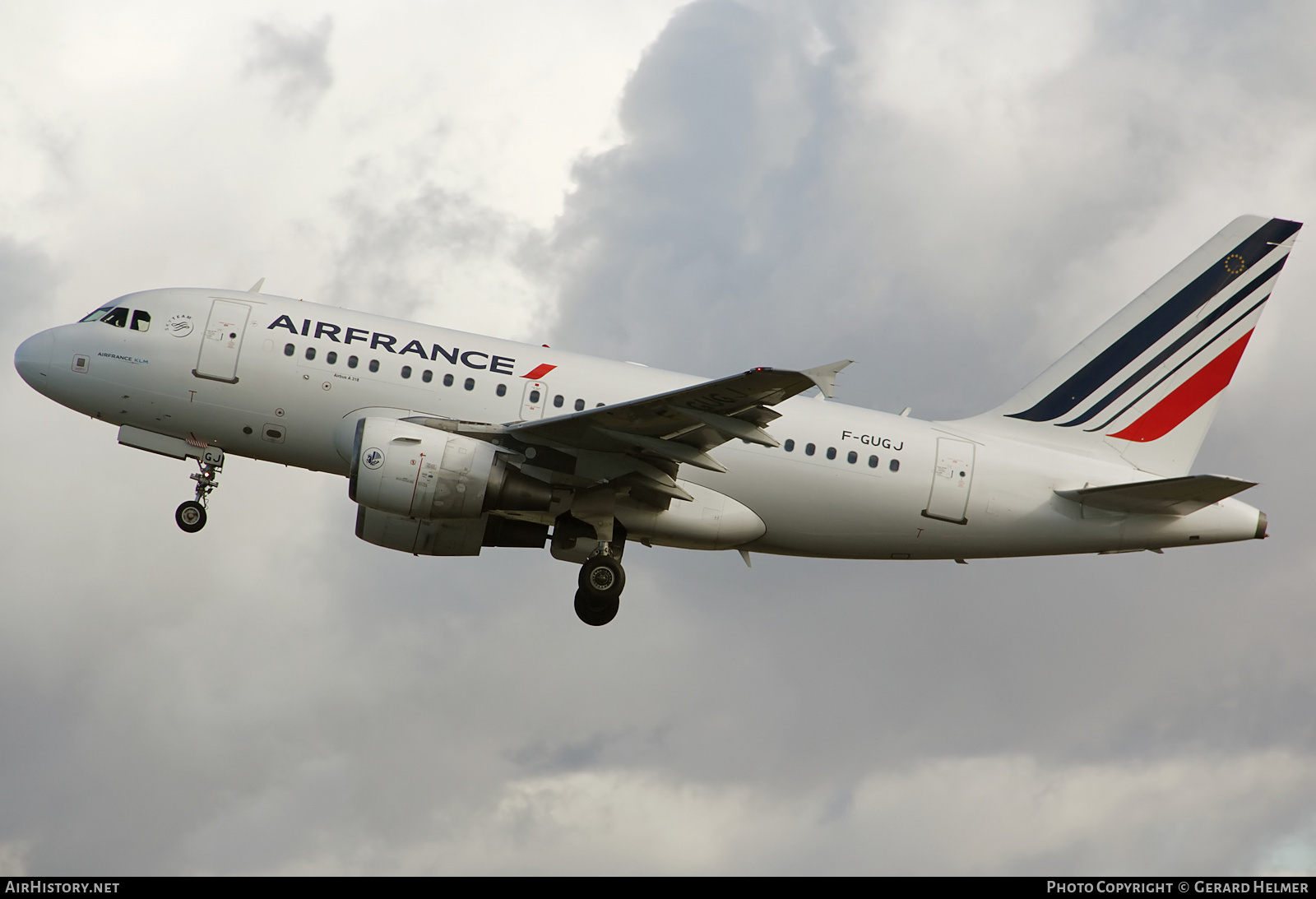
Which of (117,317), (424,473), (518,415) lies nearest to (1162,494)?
(518,415)

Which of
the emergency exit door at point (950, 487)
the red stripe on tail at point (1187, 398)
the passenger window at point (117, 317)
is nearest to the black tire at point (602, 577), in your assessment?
the emergency exit door at point (950, 487)

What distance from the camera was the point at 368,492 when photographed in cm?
2625

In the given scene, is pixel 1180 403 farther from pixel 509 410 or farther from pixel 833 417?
pixel 509 410

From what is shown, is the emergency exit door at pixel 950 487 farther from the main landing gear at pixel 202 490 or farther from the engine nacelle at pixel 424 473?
the main landing gear at pixel 202 490

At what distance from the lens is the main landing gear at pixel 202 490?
95.2 ft

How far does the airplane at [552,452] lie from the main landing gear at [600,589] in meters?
0.04

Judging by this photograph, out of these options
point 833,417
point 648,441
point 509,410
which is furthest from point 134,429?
point 833,417

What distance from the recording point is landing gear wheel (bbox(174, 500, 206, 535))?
29.5 metres

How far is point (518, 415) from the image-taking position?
28719 mm

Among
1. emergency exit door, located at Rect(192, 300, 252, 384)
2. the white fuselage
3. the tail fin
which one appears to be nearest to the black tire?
the white fuselage

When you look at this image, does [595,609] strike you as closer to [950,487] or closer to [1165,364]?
[950,487]

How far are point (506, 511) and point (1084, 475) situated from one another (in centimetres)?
1358

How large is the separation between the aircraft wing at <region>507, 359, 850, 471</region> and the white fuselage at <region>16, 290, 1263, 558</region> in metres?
2.08

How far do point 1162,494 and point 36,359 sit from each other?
82.9 ft
